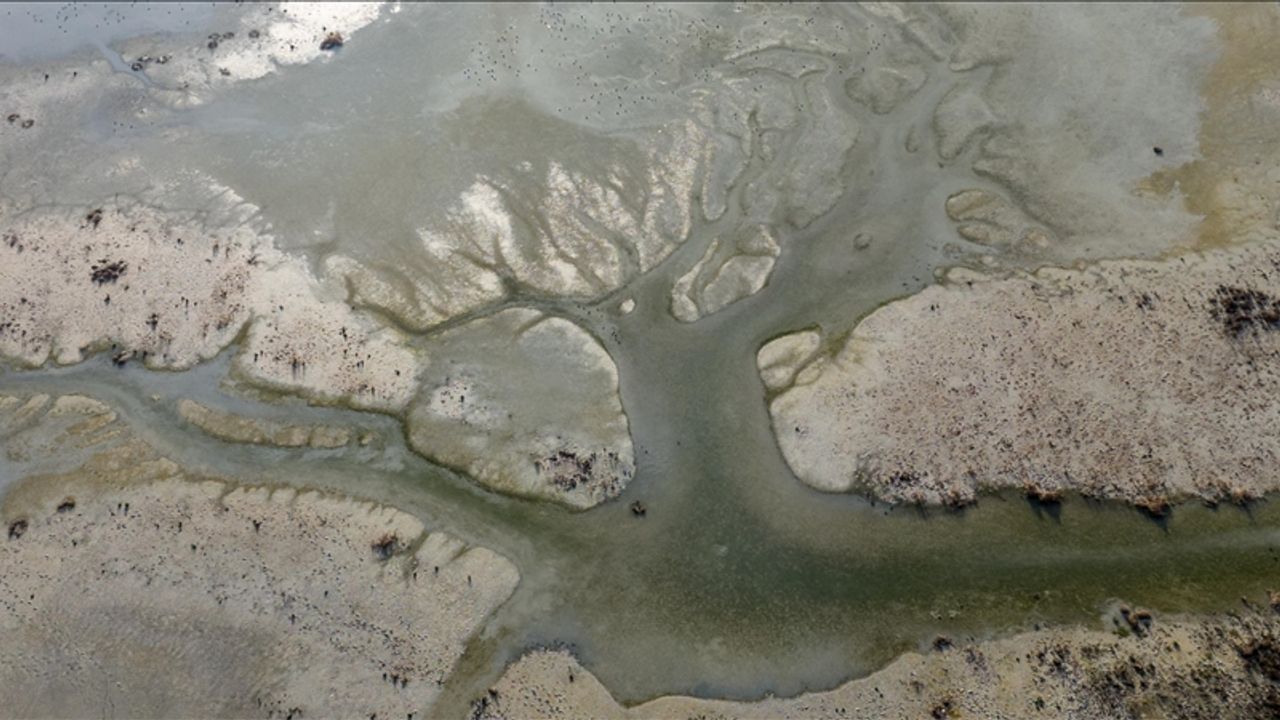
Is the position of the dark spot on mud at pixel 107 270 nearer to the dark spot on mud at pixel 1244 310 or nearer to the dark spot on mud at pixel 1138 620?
the dark spot on mud at pixel 1138 620

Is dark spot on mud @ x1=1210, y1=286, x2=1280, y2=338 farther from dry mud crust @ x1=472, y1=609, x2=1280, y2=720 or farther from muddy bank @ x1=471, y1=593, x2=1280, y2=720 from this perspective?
dry mud crust @ x1=472, y1=609, x2=1280, y2=720

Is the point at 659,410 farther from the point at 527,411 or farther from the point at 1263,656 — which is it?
the point at 1263,656

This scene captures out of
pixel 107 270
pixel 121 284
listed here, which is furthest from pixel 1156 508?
pixel 107 270

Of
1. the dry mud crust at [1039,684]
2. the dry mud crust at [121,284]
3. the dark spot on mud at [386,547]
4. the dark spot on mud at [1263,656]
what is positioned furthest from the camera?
the dry mud crust at [121,284]

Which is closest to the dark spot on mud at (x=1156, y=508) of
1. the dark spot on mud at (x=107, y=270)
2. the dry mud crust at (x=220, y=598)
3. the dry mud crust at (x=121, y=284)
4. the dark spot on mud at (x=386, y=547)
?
the dry mud crust at (x=220, y=598)

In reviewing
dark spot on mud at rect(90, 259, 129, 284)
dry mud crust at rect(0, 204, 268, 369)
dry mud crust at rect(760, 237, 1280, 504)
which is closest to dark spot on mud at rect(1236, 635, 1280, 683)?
dry mud crust at rect(760, 237, 1280, 504)

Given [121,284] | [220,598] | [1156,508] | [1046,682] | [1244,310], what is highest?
[1244,310]

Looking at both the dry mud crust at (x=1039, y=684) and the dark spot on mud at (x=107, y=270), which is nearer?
the dry mud crust at (x=1039, y=684)
